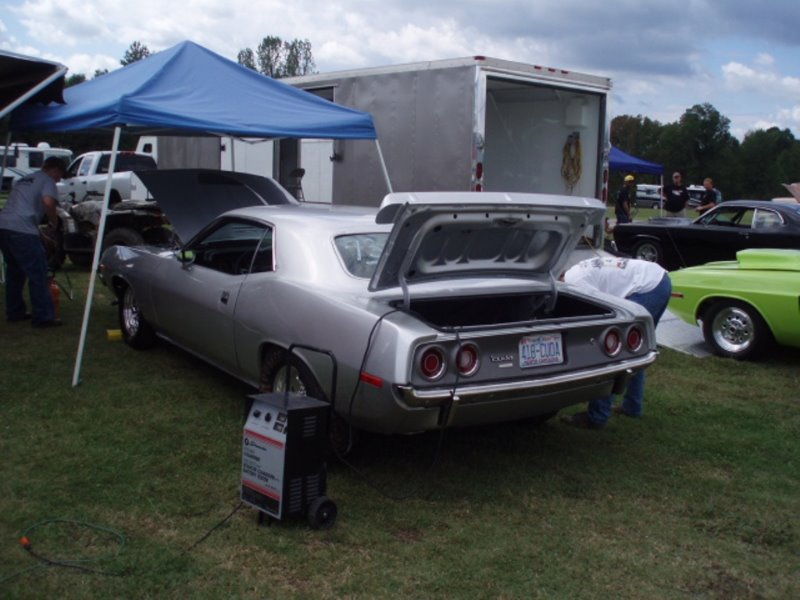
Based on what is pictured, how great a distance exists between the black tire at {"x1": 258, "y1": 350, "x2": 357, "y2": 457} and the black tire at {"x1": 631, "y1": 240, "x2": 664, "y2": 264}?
11.3 meters

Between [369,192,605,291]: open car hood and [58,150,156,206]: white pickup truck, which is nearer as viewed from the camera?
[369,192,605,291]: open car hood

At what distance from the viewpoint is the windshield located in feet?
16.8

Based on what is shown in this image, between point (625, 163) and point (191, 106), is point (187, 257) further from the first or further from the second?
point (625, 163)

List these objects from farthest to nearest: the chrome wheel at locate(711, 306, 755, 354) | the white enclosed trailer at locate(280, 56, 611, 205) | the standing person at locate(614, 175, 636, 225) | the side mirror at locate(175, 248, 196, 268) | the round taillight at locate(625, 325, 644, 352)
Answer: the standing person at locate(614, 175, 636, 225) → the white enclosed trailer at locate(280, 56, 611, 205) → the chrome wheel at locate(711, 306, 755, 354) → the side mirror at locate(175, 248, 196, 268) → the round taillight at locate(625, 325, 644, 352)

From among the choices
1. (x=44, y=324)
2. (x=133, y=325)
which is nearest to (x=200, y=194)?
(x=133, y=325)

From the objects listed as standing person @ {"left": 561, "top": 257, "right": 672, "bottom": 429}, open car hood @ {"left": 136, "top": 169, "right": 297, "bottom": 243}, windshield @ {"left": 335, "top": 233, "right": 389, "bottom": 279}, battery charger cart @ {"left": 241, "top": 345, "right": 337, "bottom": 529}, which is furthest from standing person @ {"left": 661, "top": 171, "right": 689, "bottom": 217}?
battery charger cart @ {"left": 241, "top": 345, "right": 337, "bottom": 529}

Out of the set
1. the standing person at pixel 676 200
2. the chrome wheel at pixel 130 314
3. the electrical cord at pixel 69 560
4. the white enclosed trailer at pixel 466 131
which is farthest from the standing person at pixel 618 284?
the standing person at pixel 676 200

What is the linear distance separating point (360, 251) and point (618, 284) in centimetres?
182

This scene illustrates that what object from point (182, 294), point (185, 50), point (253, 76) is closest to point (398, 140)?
point (253, 76)

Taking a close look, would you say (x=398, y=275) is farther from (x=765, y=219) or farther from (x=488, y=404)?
(x=765, y=219)

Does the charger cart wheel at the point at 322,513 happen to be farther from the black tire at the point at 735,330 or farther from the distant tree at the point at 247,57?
the distant tree at the point at 247,57

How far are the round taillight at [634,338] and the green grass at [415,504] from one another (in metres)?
0.73

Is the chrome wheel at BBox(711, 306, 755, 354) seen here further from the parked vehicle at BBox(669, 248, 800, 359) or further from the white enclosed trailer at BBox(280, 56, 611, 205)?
the white enclosed trailer at BBox(280, 56, 611, 205)

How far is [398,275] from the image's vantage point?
470 centimetres
